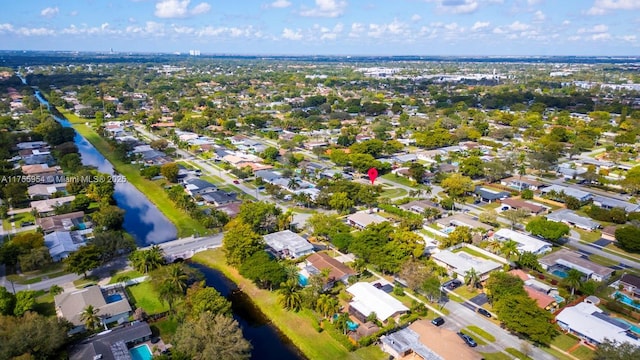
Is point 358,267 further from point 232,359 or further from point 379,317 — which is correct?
point 232,359

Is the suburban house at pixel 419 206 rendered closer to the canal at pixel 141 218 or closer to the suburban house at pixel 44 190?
the canal at pixel 141 218

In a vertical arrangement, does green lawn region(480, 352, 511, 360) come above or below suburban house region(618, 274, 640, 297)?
below

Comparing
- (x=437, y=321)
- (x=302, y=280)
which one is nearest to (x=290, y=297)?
(x=302, y=280)

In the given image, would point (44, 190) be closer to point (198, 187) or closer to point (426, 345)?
point (198, 187)

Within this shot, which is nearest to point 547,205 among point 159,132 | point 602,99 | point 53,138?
point 159,132

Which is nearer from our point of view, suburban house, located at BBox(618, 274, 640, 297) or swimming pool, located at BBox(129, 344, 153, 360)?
swimming pool, located at BBox(129, 344, 153, 360)

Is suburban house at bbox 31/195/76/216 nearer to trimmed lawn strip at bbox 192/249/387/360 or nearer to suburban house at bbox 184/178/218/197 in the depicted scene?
suburban house at bbox 184/178/218/197

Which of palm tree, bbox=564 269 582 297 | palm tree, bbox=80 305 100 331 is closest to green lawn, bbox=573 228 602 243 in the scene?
palm tree, bbox=564 269 582 297
